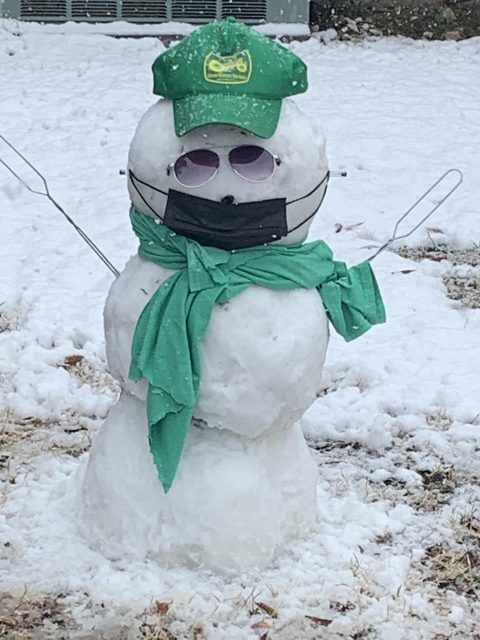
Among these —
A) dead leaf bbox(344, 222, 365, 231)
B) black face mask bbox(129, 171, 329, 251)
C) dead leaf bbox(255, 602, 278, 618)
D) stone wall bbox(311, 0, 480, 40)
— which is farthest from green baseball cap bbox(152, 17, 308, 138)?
stone wall bbox(311, 0, 480, 40)

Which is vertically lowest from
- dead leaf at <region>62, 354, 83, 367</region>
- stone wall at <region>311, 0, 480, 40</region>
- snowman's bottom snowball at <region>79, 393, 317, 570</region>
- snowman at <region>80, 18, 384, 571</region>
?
stone wall at <region>311, 0, 480, 40</region>

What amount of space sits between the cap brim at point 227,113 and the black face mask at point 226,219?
→ 0.19m

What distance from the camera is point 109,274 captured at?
6.16 m

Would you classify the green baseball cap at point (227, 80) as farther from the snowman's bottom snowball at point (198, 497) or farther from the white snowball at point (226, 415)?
the snowman's bottom snowball at point (198, 497)

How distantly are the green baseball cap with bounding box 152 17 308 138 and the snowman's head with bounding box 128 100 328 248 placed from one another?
0.06m

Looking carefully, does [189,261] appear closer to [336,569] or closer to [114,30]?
[336,569]

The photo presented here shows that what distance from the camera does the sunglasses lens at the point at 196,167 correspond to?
10.7ft

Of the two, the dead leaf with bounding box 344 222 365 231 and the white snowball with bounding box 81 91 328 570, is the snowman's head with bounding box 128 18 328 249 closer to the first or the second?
the white snowball with bounding box 81 91 328 570

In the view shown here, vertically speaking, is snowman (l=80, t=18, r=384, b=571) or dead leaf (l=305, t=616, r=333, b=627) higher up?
snowman (l=80, t=18, r=384, b=571)

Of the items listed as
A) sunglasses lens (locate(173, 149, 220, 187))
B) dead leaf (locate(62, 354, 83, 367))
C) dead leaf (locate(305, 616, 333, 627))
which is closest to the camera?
sunglasses lens (locate(173, 149, 220, 187))

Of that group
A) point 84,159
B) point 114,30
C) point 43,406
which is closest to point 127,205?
point 84,159

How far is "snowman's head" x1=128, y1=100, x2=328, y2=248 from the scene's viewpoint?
10.6ft

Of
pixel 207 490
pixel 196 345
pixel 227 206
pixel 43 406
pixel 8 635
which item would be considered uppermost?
pixel 227 206

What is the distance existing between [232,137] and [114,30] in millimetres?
7284
